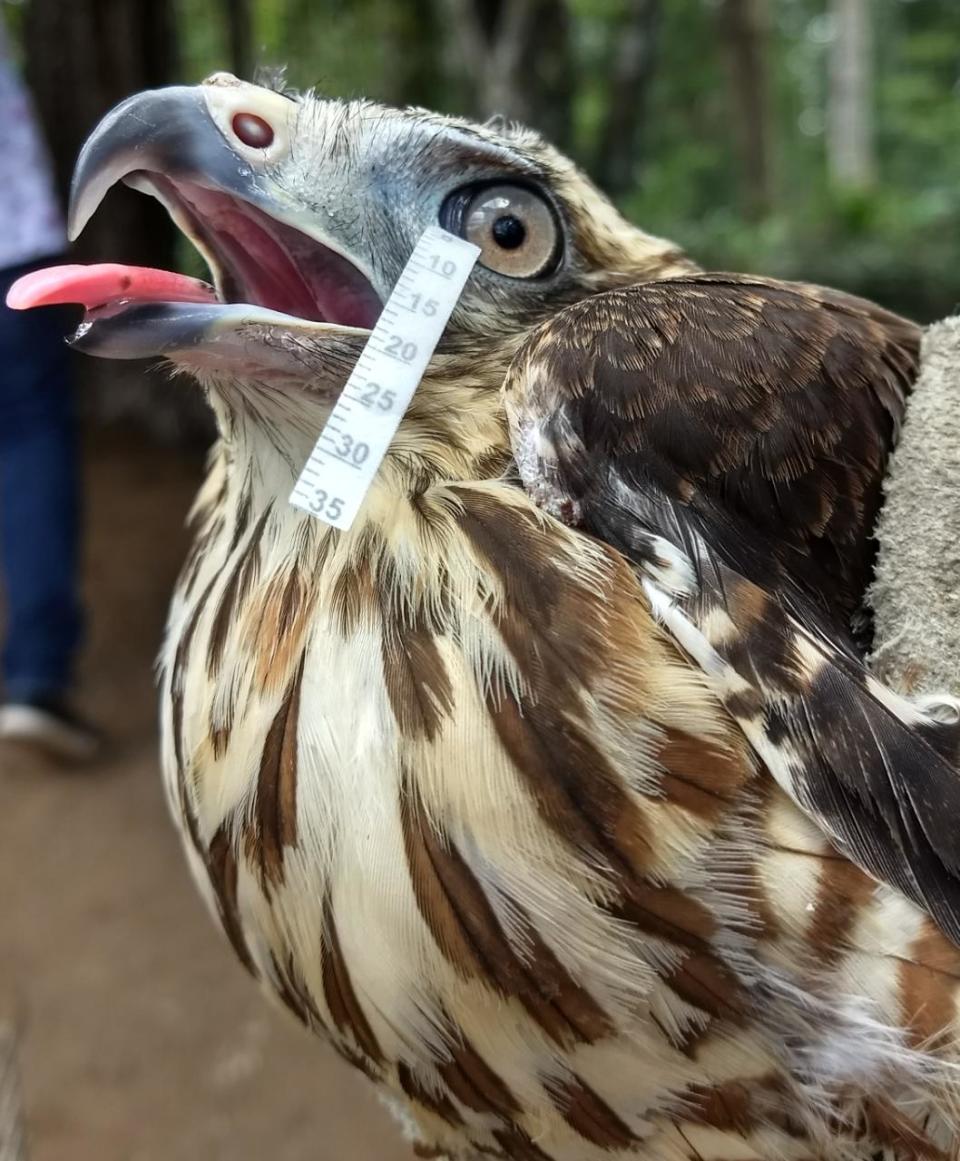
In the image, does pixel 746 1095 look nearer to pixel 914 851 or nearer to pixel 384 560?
pixel 914 851

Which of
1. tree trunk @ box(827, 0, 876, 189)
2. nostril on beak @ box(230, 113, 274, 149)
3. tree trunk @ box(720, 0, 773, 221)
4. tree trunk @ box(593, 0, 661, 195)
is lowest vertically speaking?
nostril on beak @ box(230, 113, 274, 149)

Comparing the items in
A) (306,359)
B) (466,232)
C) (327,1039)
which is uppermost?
(466,232)

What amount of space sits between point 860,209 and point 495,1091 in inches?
310

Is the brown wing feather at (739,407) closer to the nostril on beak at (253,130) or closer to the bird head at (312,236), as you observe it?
the bird head at (312,236)

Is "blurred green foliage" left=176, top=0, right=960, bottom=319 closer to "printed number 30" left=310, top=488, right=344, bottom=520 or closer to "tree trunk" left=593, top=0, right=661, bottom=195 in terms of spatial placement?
"tree trunk" left=593, top=0, right=661, bottom=195

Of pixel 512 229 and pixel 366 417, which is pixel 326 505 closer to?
pixel 366 417

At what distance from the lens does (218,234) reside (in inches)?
38.2

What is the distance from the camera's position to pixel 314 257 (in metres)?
1.00

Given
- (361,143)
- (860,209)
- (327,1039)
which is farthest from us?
→ (860,209)

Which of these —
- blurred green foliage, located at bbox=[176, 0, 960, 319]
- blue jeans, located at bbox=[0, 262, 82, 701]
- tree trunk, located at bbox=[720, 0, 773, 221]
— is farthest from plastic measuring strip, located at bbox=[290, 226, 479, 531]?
tree trunk, located at bbox=[720, 0, 773, 221]

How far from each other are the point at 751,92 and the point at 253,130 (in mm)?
9203

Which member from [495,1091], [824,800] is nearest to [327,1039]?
[495,1091]

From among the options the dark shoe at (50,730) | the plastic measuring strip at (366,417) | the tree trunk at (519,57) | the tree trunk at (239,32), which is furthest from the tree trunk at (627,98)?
the plastic measuring strip at (366,417)

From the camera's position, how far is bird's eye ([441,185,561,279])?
39.3 inches
